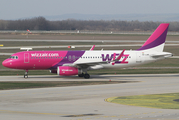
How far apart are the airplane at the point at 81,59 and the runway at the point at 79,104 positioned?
8.12 metres

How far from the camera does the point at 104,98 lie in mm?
29312

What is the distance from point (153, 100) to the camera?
92.5 ft

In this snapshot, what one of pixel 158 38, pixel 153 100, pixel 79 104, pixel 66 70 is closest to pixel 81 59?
pixel 66 70

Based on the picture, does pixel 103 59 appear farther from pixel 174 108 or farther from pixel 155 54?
pixel 174 108

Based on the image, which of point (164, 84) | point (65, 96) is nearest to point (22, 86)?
point (65, 96)

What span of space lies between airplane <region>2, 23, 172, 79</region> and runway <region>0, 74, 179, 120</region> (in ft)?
26.6

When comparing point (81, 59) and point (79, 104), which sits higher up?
point (81, 59)

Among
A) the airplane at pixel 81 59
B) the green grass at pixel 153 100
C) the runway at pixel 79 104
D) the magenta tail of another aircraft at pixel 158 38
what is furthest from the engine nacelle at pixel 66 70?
the green grass at pixel 153 100

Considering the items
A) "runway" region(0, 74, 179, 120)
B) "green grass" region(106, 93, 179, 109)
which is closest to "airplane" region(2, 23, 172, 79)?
"runway" region(0, 74, 179, 120)

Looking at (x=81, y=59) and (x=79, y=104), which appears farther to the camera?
(x=81, y=59)

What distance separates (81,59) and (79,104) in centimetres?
2041

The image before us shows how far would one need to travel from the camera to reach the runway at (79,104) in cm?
2158

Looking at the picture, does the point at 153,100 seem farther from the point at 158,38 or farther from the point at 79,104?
the point at 158,38

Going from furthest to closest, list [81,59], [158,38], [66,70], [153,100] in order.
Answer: [158,38], [81,59], [66,70], [153,100]
